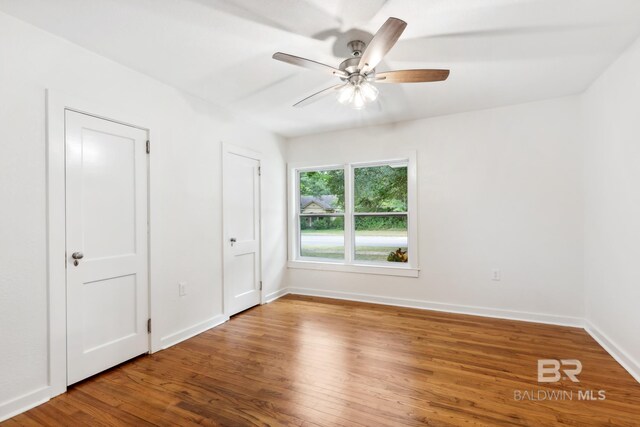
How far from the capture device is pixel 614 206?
263 cm

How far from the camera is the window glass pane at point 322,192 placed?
4.71m

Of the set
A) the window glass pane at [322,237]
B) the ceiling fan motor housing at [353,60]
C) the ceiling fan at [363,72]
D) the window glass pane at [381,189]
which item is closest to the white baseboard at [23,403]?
the ceiling fan at [363,72]

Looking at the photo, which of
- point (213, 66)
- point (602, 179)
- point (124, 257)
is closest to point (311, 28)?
point (213, 66)

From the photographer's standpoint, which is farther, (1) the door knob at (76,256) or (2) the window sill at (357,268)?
(2) the window sill at (357,268)

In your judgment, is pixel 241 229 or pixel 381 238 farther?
pixel 381 238

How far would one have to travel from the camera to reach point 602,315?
2891mm

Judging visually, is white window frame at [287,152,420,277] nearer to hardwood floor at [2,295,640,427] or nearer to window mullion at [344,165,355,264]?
window mullion at [344,165,355,264]

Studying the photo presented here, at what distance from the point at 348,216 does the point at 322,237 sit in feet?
1.91

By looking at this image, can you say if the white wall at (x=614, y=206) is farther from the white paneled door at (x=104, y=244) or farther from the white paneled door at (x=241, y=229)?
the white paneled door at (x=104, y=244)

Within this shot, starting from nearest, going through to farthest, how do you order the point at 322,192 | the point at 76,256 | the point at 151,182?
the point at 76,256
the point at 151,182
the point at 322,192

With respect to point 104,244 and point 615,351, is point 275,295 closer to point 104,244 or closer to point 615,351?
point 104,244

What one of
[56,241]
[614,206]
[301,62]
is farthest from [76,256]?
[614,206]

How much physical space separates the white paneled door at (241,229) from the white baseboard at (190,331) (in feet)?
0.52

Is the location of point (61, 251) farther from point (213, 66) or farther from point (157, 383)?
point (213, 66)
